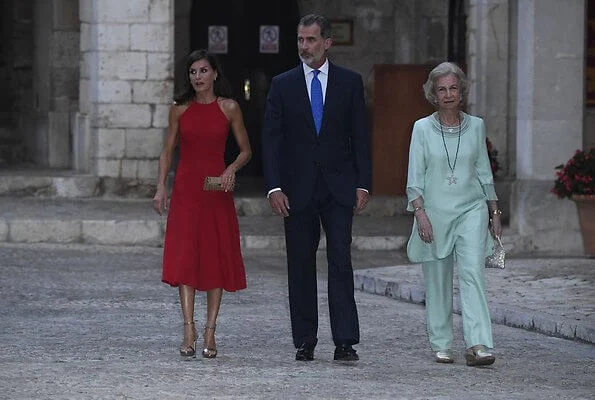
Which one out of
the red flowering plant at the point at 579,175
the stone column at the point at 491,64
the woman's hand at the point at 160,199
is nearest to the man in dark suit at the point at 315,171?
the woman's hand at the point at 160,199

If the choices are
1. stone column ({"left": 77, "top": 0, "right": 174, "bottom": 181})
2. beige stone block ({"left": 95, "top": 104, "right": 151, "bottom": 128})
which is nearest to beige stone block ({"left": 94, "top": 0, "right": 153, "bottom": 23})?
stone column ({"left": 77, "top": 0, "right": 174, "bottom": 181})

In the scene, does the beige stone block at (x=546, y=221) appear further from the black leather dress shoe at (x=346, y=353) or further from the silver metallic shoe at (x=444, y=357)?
the black leather dress shoe at (x=346, y=353)

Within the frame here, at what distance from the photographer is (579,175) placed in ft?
55.9

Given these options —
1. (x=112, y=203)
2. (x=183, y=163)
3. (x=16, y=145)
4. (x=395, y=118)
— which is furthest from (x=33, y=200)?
(x=183, y=163)

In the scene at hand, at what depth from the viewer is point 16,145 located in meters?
27.2

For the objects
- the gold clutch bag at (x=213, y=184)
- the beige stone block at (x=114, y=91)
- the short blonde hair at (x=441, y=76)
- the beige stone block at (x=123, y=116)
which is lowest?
the gold clutch bag at (x=213, y=184)

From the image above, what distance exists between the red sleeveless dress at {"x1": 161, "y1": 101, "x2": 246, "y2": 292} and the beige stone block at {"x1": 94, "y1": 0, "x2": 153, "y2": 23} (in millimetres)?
10905

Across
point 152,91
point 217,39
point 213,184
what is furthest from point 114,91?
point 213,184

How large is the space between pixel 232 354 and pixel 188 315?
0.35 m

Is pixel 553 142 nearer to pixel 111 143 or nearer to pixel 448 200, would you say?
pixel 111 143

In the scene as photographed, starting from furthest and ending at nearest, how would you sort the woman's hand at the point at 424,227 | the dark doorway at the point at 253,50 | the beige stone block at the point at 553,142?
1. the dark doorway at the point at 253,50
2. the beige stone block at the point at 553,142
3. the woman's hand at the point at 424,227

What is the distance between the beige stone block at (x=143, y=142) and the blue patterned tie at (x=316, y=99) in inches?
448

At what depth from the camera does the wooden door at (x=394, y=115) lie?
869 inches

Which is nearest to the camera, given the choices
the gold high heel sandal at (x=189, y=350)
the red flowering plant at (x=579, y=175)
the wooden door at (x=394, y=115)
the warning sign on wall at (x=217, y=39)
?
the gold high heel sandal at (x=189, y=350)
